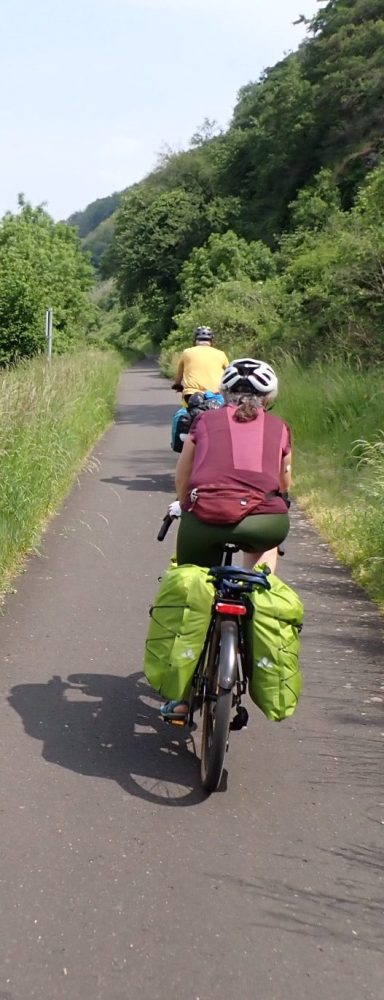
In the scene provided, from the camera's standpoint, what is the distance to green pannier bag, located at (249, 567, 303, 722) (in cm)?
442

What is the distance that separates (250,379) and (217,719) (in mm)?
1367

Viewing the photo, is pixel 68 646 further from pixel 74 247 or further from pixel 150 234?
pixel 74 247

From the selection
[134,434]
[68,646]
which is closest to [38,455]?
[68,646]

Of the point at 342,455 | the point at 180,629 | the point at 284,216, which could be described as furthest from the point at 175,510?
the point at 284,216

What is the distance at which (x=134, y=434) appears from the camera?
20.1 metres

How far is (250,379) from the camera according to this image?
4.66 m

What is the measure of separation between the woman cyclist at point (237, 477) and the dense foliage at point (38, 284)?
16.6m

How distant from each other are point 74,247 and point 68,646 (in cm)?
7040

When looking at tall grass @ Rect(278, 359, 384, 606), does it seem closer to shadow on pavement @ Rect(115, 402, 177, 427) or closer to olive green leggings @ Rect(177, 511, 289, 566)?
olive green leggings @ Rect(177, 511, 289, 566)

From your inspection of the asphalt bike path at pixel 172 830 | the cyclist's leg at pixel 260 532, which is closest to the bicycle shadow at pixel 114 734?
the asphalt bike path at pixel 172 830

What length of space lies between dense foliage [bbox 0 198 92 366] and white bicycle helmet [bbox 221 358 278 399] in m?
16.6

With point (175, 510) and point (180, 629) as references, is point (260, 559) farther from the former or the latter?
point (180, 629)

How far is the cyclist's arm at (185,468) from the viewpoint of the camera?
15.9 ft

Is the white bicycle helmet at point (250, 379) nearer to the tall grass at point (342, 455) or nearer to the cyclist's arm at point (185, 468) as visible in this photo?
the cyclist's arm at point (185, 468)
